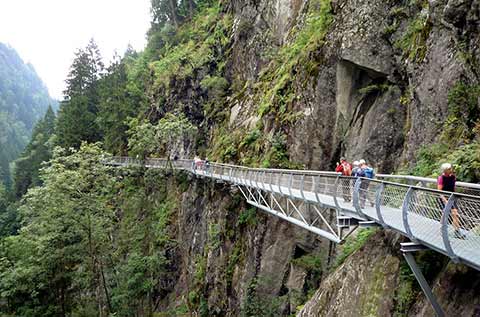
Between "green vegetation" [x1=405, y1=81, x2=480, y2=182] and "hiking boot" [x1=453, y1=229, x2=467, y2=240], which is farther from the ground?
"green vegetation" [x1=405, y1=81, x2=480, y2=182]

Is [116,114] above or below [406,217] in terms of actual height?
above

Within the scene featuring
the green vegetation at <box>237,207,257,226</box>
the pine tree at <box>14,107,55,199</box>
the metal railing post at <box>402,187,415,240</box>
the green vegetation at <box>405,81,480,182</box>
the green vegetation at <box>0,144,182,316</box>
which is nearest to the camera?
the metal railing post at <box>402,187,415,240</box>

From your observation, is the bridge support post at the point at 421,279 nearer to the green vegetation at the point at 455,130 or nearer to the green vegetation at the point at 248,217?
the green vegetation at the point at 455,130

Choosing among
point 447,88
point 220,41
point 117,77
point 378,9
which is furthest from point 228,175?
point 117,77

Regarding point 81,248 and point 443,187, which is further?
point 81,248

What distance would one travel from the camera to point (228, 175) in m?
20.0

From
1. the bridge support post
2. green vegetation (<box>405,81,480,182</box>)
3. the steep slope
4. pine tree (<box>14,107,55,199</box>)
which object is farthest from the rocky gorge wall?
the steep slope

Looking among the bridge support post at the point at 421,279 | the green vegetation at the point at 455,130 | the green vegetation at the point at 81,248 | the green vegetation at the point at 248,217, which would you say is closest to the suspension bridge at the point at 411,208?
the bridge support post at the point at 421,279

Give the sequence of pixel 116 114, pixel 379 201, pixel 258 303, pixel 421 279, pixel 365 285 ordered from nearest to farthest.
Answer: pixel 421 279
pixel 379 201
pixel 365 285
pixel 258 303
pixel 116 114

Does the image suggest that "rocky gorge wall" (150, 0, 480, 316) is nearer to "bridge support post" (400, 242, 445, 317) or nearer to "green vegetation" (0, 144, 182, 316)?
"bridge support post" (400, 242, 445, 317)

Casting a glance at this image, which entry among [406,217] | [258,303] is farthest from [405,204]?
[258,303]

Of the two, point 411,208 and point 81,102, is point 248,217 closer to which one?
point 411,208

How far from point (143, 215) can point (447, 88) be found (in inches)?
993

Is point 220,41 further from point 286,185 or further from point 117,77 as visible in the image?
point 286,185
